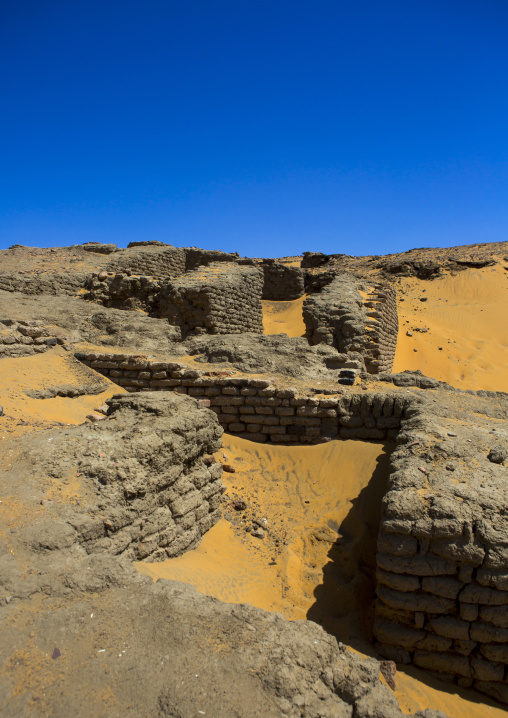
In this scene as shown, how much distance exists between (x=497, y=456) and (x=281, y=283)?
14378mm

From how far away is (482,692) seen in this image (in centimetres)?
277

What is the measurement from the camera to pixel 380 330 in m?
9.59

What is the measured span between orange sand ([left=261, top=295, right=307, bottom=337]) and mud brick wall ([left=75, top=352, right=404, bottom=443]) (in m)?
7.75

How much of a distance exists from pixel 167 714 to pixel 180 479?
2.20 meters

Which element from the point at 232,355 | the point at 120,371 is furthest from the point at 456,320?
the point at 120,371

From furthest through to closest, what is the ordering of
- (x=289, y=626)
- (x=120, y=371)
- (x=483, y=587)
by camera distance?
(x=120, y=371) → (x=483, y=587) → (x=289, y=626)

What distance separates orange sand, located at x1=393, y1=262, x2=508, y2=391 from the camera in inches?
481

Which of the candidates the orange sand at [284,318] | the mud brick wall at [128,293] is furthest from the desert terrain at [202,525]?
the orange sand at [284,318]

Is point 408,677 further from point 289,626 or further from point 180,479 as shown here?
point 180,479

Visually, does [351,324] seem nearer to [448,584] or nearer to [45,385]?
[45,385]

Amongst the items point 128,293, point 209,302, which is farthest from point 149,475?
point 128,293

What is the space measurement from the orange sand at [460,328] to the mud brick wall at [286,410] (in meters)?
6.46

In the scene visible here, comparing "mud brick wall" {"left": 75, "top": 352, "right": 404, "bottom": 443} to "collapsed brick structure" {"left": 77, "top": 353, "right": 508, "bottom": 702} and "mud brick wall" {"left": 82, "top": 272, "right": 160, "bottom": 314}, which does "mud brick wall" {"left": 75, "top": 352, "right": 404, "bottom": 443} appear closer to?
"collapsed brick structure" {"left": 77, "top": 353, "right": 508, "bottom": 702}

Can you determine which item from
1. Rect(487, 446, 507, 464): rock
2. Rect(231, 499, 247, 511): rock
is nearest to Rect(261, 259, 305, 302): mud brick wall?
Rect(231, 499, 247, 511): rock
